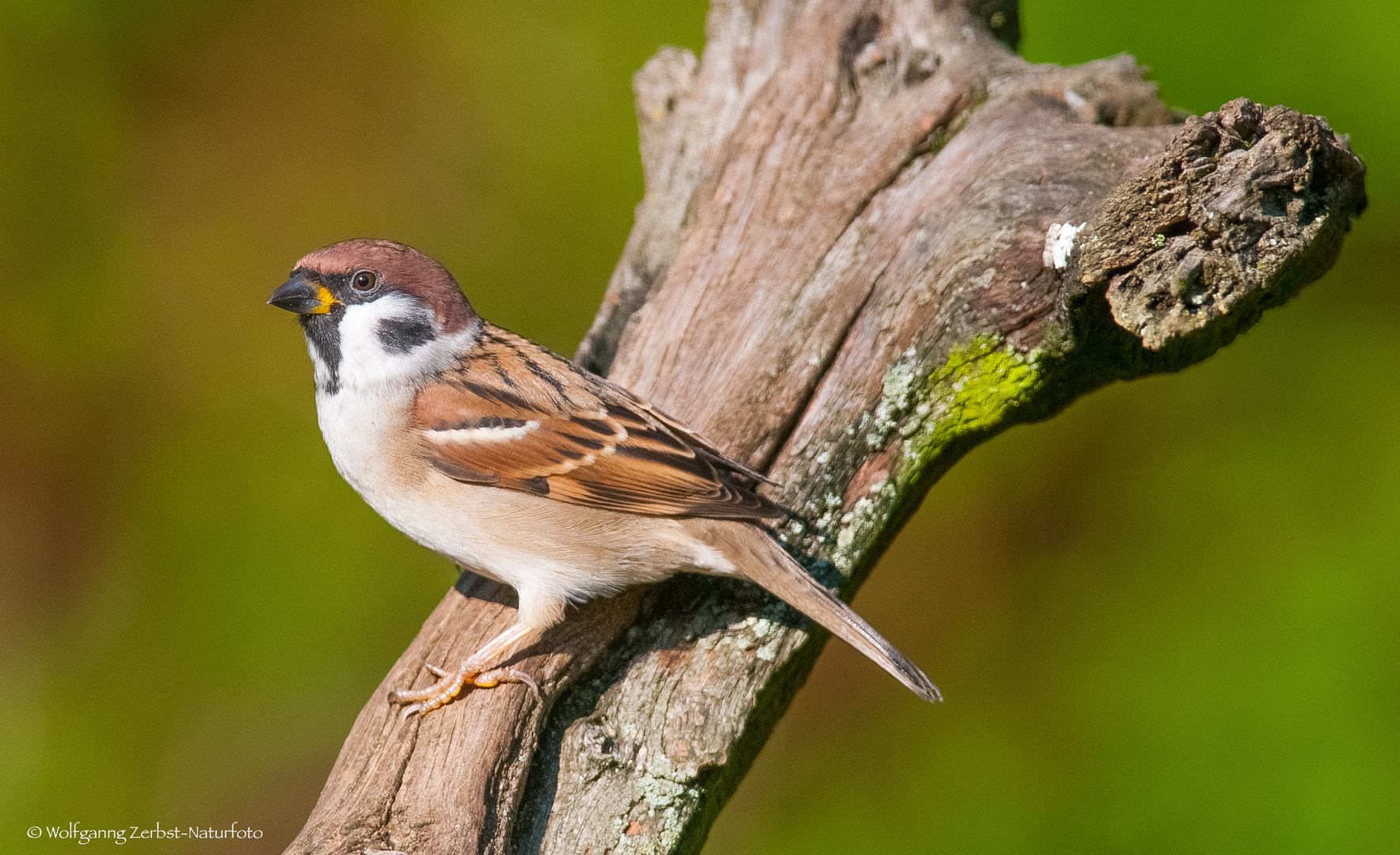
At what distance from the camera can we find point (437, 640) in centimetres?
316

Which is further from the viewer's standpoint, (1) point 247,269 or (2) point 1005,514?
(1) point 247,269

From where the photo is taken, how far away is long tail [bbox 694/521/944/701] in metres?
2.81

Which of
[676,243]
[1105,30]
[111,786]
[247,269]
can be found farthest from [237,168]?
[1105,30]

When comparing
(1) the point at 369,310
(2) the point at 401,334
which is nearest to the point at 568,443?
(2) the point at 401,334

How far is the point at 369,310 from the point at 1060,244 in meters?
1.94

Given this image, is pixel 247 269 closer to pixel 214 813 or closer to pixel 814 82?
pixel 214 813

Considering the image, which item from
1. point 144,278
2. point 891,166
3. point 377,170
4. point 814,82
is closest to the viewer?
point 891,166

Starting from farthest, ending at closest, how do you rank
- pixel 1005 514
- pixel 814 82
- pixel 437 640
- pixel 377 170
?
pixel 377 170 < pixel 1005 514 < pixel 814 82 < pixel 437 640

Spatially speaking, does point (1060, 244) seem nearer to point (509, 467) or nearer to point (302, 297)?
point (509, 467)

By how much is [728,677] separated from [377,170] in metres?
3.35

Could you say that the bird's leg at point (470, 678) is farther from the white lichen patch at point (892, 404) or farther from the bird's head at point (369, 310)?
the white lichen patch at point (892, 404)

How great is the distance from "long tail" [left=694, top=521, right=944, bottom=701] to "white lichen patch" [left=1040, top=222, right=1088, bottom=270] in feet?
3.44

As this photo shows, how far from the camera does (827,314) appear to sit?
334 cm

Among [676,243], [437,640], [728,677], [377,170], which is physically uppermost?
[676,243]
